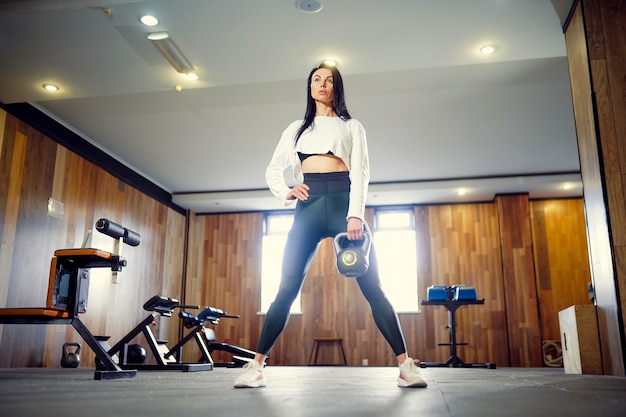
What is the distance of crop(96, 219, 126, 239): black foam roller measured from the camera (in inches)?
115

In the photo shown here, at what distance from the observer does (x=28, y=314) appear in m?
2.84

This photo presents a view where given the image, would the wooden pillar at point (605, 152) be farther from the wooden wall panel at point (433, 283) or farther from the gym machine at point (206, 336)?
the wooden wall panel at point (433, 283)

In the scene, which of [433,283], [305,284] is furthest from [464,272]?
[305,284]

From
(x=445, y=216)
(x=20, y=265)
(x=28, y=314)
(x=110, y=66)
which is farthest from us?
(x=445, y=216)

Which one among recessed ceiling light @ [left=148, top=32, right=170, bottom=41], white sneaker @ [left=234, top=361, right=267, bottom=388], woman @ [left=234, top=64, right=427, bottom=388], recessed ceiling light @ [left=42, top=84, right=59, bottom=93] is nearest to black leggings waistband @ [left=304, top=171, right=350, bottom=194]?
woman @ [left=234, top=64, right=427, bottom=388]

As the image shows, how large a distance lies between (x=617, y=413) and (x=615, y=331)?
82.0 inches

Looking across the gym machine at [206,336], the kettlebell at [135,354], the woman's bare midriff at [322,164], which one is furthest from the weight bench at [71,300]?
the kettlebell at [135,354]

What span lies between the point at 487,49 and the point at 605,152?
149cm

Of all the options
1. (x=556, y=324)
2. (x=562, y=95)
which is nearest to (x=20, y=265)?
(x=562, y=95)

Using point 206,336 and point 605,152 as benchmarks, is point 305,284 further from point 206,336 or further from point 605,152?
point 605,152

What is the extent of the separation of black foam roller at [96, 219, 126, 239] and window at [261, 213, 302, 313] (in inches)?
226

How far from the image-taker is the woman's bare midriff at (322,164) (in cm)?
216

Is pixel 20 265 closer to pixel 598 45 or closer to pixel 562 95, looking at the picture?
pixel 598 45

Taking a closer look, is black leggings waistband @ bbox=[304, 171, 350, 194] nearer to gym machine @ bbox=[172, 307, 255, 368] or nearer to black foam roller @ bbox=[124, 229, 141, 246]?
black foam roller @ bbox=[124, 229, 141, 246]
